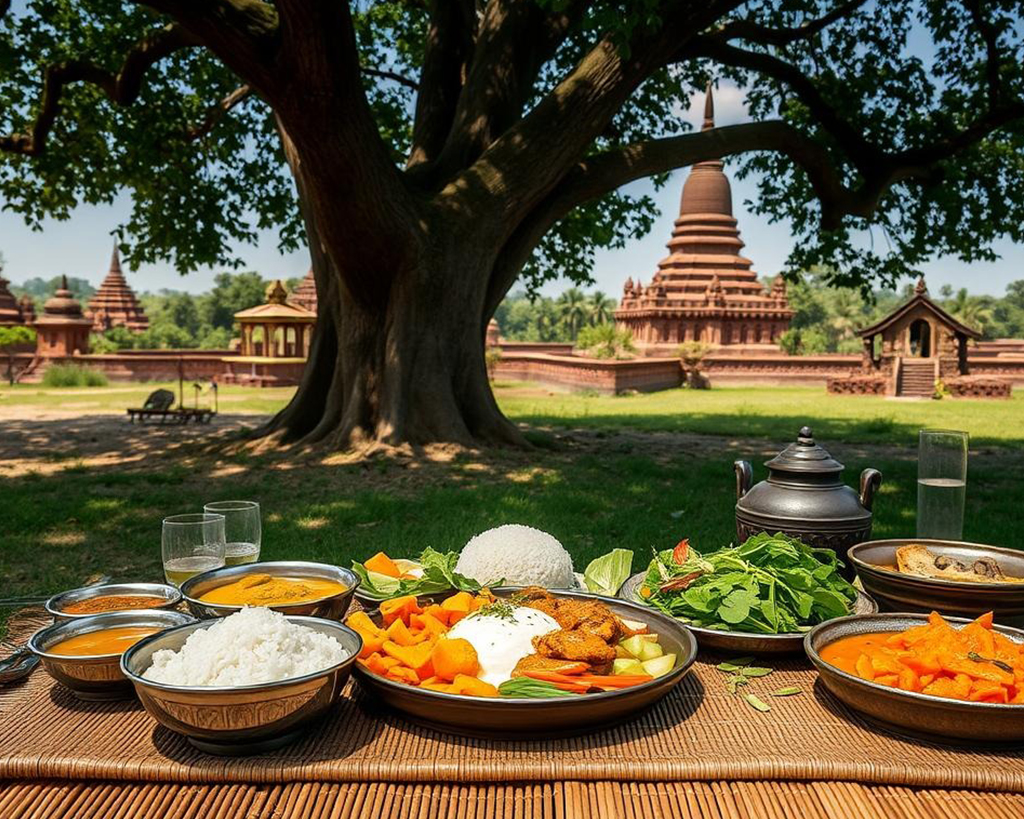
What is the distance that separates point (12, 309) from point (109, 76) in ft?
107

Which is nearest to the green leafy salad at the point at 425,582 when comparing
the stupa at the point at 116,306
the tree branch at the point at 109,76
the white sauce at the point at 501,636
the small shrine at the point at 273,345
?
the white sauce at the point at 501,636

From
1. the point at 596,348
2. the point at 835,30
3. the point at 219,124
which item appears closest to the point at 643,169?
the point at 835,30

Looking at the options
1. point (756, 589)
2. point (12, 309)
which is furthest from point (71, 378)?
point (756, 589)

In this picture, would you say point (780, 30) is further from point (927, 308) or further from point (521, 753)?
point (927, 308)

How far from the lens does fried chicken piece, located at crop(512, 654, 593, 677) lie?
5.96 ft

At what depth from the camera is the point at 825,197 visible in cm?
1141

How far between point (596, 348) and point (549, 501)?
23.5 meters

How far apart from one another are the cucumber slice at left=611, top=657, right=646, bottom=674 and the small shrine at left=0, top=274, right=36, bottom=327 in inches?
1605

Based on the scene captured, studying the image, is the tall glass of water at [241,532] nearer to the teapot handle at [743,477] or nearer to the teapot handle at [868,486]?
the teapot handle at [743,477]

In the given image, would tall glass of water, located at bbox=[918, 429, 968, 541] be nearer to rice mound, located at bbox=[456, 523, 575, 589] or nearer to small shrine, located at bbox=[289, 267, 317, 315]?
rice mound, located at bbox=[456, 523, 575, 589]

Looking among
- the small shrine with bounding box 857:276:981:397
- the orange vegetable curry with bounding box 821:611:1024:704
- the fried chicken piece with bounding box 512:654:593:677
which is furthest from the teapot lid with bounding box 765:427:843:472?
the small shrine with bounding box 857:276:981:397

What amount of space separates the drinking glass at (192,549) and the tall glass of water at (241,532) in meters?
0.16

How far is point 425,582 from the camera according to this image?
243 cm

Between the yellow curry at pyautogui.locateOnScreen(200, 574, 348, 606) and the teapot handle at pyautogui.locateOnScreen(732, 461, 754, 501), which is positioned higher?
the teapot handle at pyautogui.locateOnScreen(732, 461, 754, 501)
